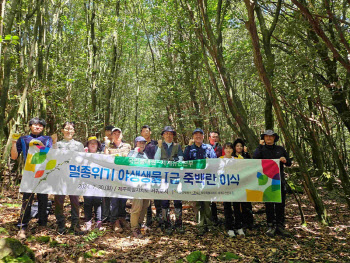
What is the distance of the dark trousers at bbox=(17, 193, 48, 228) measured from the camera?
15.1 feet

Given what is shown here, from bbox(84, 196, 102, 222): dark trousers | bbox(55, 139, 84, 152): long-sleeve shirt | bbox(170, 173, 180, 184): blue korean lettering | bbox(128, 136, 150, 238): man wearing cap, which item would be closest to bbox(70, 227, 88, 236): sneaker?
bbox(84, 196, 102, 222): dark trousers

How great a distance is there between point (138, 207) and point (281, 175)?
2787 millimetres

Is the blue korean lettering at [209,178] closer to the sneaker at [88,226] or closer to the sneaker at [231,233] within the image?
the sneaker at [231,233]

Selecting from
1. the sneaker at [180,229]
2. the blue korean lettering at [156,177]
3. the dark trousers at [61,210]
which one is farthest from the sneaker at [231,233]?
the dark trousers at [61,210]

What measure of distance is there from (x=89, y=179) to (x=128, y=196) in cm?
80

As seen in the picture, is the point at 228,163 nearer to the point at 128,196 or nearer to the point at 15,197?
the point at 128,196

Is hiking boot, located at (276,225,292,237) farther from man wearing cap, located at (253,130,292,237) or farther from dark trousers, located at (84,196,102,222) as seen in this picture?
dark trousers, located at (84,196,102,222)

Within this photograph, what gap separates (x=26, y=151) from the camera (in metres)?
4.88

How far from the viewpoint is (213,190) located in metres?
5.19

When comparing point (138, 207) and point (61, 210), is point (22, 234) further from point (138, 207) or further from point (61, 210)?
point (138, 207)

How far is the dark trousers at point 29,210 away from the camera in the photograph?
459 centimetres

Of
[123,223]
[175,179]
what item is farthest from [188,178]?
[123,223]

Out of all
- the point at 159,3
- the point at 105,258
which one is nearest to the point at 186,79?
the point at 159,3

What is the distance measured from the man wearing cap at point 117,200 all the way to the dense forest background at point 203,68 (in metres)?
2.15
